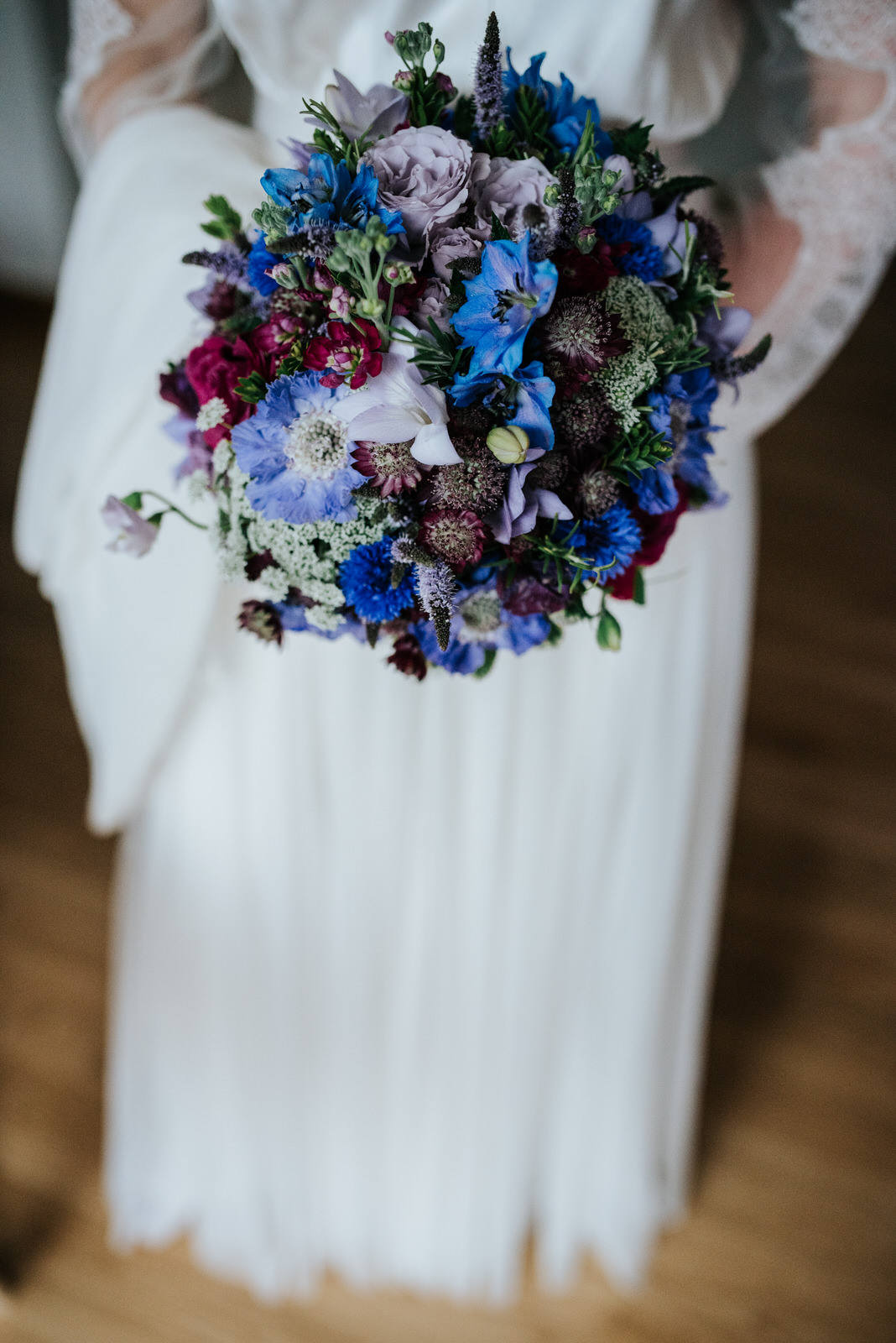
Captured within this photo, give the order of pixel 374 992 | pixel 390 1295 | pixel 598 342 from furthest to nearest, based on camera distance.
→ 1. pixel 390 1295
2. pixel 374 992
3. pixel 598 342

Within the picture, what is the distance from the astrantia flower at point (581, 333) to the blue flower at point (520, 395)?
0.02m

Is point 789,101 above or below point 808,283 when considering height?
above

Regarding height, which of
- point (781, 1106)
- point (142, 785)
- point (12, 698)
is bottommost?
point (12, 698)

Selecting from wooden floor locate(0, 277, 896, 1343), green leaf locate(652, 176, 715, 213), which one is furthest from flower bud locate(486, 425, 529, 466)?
wooden floor locate(0, 277, 896, 1343)

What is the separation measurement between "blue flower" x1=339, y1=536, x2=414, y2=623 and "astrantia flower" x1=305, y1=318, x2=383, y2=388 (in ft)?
0.29

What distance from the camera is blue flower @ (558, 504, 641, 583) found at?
603 millimetres

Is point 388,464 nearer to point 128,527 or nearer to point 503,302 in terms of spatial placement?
point 503,302

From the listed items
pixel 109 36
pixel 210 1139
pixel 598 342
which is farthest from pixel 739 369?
pixel 210 1139

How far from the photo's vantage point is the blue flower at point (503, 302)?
0.54m

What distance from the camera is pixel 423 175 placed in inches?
21.9

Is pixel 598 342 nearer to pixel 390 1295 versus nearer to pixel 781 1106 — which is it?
pixel 390 1295

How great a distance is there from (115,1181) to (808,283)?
1.29 meters

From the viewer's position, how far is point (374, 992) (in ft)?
3.85

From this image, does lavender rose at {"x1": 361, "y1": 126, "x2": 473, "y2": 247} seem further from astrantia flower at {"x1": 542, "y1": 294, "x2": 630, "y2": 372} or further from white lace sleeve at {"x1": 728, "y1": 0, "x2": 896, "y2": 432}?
white lace sleeve at {"x1": 728, "y1": 0, "x2": 896, "y2": 432}
